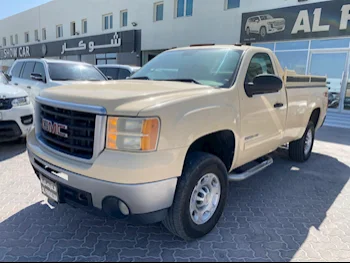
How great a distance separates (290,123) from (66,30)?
27084mm

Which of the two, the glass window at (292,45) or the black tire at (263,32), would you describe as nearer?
the glass window at (292,45)

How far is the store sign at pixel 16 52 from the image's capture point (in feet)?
107

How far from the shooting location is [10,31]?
36.9 metres

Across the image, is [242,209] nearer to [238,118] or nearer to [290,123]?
[238,118]

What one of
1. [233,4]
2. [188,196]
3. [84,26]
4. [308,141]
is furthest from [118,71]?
[84,26]

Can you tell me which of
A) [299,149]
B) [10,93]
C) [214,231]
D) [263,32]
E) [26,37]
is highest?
[26,37]

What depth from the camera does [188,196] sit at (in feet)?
7.71

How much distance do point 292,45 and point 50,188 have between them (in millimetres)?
12906

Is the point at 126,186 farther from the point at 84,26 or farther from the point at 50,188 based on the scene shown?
the point at 84,26

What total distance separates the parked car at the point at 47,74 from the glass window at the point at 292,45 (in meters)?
9.05

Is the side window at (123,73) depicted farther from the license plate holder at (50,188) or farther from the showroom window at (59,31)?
the showroom window at (59,31)

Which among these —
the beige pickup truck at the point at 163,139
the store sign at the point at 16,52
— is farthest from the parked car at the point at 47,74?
the store sign at the point at 16,52

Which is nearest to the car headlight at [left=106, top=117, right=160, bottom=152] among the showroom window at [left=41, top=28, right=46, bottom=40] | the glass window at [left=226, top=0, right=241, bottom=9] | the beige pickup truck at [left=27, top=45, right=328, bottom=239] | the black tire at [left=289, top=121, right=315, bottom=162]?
the beige pickup truck at [left=27, top=45, right=328, bottom=239]

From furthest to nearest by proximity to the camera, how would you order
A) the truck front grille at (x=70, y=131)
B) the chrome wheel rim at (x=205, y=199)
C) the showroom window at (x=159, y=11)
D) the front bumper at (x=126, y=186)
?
the showroom window at (x=159, y=11) → the chrome wheel rim at (x=205, y=199) → the truck front grille at (x=70, y=131) → the front bumper at (x=126, y=186)
